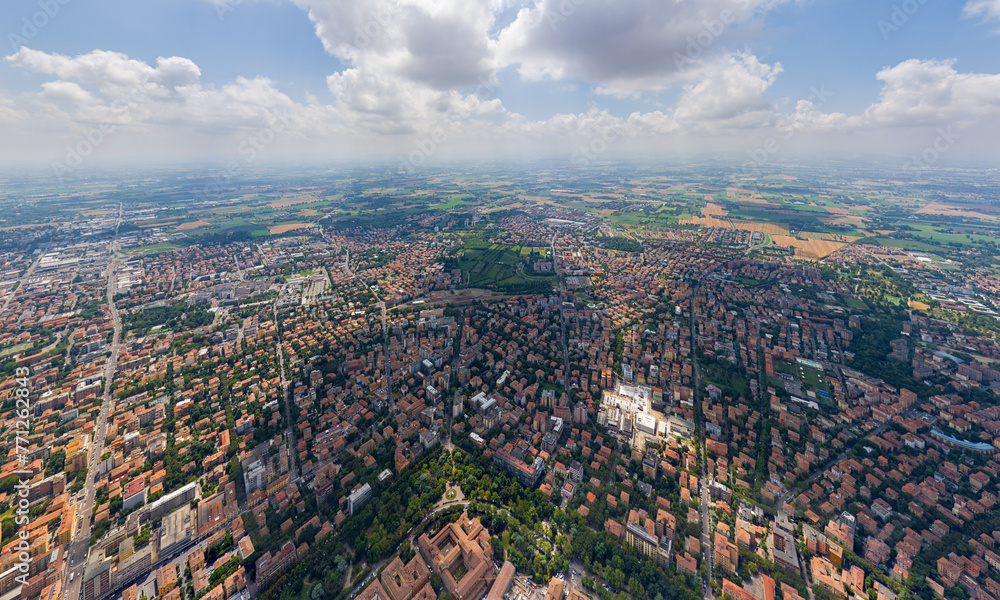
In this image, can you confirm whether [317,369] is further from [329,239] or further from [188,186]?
[188,186]

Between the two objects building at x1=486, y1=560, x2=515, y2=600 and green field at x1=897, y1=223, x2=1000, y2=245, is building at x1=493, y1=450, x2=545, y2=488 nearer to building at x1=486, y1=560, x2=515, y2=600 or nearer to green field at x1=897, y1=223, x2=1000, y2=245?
building at x1=486, y1=560, x2=515, y2=600

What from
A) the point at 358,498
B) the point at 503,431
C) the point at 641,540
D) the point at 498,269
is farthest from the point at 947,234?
the point at 358,498

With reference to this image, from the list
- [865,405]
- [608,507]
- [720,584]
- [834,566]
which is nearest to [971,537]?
[834,566]

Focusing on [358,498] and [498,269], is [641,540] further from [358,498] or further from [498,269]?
[498,269]

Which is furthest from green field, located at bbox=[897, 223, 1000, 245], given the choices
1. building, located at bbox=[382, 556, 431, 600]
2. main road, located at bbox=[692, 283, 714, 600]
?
building, located at bbox=[382, 556, 431, 600]

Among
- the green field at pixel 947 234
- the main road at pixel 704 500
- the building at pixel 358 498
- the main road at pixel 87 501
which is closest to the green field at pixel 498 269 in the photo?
the main road at pixel 704 500
